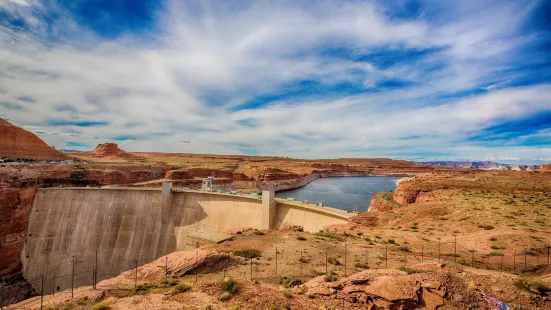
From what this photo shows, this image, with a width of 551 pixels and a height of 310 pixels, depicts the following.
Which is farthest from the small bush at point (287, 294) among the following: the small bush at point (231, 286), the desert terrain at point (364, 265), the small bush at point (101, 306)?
the small bush at point (101, 306)

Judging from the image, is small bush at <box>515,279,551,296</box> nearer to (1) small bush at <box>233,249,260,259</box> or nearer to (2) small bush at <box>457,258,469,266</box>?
(2) small bush at <box>457,258,469,266</box>

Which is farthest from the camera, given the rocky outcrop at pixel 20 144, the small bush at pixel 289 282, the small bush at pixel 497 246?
the rocky outcrop at pixel 20 144

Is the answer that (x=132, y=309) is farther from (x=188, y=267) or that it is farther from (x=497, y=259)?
(x=497, y=259)

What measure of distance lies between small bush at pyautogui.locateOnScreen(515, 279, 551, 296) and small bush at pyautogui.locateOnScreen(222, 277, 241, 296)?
31.4 feet

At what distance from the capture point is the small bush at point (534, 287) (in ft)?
29.9

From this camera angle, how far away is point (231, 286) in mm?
10602

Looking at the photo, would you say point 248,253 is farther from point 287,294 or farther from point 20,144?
point 20,144

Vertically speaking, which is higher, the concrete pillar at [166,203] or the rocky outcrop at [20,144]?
the rocky outcrop at [20,144]

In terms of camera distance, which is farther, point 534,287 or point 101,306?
point 101,306

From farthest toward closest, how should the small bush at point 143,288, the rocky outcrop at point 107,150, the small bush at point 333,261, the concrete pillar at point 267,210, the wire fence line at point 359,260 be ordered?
1. the rocky outcrop at point 107,150
2. the concrete pillar at point 267,210
3. the small bush at point 333,261
4. the wire fence line at point 359,260
5. the small bush at point 143,288

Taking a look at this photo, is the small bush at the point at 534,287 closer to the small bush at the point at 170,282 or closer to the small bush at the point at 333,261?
the small bush at the point at 333,261

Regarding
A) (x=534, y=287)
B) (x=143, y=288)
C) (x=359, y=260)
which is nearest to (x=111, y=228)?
(x=143, y=288)

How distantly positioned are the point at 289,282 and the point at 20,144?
82130 mm

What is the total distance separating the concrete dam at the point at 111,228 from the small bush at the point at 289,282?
19749 millimetres
